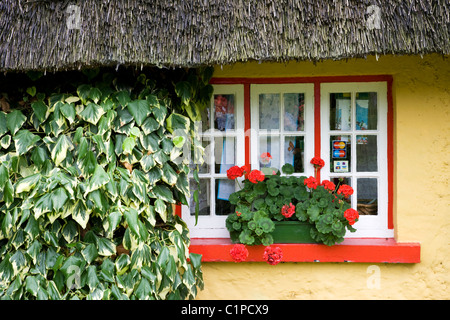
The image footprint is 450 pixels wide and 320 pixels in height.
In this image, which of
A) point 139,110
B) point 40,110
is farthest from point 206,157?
point 40,110

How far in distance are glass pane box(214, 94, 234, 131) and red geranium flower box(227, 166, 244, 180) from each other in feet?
1.21

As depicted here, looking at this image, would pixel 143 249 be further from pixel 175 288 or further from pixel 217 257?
pixel 217 257

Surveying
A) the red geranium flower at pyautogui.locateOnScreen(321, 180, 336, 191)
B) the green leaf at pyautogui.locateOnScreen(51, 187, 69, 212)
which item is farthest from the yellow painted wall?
the green leaf at pyautogui.locateOnScreen(51, 187, 69, 212)

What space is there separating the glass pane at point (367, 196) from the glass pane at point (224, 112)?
43.8 inches

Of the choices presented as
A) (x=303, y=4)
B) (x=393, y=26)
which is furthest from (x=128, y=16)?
(x=393, y=26)

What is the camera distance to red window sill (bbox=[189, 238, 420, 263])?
346cm

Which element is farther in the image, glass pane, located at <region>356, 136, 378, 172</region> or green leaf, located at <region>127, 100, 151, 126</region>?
glass pane, located at <region>356, 136, 378, 172</region>

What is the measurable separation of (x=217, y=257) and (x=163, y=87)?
1.29 metres

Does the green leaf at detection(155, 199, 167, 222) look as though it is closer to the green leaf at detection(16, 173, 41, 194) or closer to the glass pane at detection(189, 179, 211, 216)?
the glass pane at detection(189, 179, 211, 216)

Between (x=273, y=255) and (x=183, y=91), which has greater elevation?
(x=183, y=91)

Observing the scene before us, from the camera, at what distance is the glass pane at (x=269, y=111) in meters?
3.77

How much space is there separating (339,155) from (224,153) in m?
0.89

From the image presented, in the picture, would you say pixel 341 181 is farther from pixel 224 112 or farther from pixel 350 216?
pixel 224 112

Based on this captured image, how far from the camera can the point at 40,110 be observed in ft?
10.4
